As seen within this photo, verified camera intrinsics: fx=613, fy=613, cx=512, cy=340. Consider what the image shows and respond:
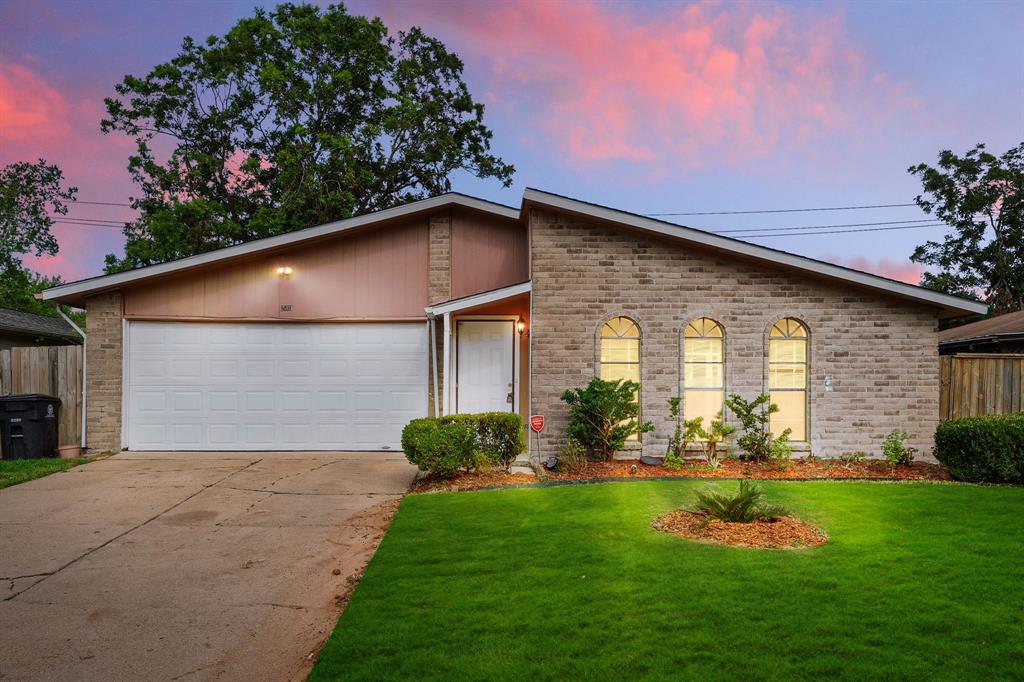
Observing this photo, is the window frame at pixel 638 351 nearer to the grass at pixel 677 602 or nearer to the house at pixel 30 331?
the grass at pixel 677 602

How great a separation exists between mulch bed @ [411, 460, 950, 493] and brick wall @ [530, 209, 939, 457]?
50 cm

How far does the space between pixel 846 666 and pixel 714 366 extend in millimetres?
7330

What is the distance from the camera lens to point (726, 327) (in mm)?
10227

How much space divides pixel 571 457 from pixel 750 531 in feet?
13.4

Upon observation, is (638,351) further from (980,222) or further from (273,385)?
(980,222)

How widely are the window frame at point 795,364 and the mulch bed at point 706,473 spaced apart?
2.30 ft

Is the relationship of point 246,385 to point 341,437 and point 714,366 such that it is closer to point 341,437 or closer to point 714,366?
point 341,437

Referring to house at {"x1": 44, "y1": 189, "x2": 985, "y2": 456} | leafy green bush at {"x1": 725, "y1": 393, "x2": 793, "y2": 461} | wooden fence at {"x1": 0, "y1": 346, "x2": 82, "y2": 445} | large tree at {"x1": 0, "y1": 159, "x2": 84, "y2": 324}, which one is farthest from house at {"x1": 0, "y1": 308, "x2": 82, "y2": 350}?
leafy green bush at {"x1": 725, "y1": 393, "x2": 793, "y2": 461}

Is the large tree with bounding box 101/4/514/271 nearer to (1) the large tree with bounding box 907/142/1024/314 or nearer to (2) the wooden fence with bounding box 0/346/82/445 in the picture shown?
(2) the wooden fence with bounding box 0/346/82/445

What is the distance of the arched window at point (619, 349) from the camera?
33.6 ft

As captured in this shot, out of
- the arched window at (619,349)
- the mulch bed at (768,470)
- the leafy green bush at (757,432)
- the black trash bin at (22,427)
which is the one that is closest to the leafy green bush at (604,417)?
the mulch bed at (768,470)

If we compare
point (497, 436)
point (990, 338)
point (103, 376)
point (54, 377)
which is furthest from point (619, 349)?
point (54, 377)

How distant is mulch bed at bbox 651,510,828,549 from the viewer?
538cm

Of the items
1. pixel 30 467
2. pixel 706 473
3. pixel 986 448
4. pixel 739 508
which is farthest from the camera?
pixel 30 467
